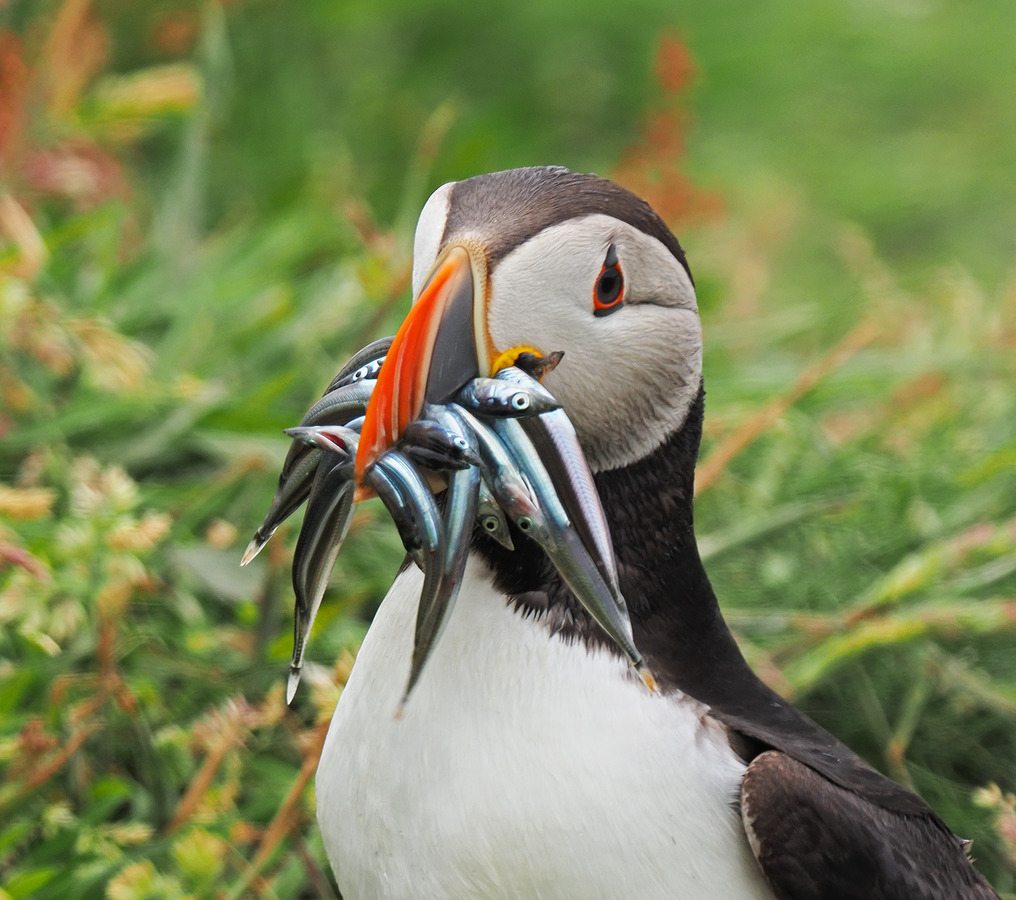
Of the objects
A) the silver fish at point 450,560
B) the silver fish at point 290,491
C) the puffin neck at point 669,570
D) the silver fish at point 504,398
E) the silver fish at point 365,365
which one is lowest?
the puffin neck at point 669,570

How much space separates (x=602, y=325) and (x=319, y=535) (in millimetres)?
432

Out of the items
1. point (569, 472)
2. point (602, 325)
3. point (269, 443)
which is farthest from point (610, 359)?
point (269, 443)

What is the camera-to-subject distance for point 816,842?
177cm

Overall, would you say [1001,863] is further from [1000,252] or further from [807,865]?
[1000,252]

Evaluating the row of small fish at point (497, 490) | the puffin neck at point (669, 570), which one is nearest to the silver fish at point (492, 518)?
the row of small fish at point (497, 490)

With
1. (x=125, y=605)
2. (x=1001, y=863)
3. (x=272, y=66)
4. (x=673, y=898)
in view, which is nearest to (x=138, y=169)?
(x=272, y=66)

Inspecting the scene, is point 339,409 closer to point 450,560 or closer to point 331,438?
point 331,438

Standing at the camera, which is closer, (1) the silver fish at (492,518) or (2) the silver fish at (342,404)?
(1) the silver fish at (492,518)

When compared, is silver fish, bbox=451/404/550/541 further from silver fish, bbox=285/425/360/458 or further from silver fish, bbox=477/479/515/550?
silver fish, bbox=285/425/360/458

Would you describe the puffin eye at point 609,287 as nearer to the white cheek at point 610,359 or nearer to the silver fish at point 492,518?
the white cheek at point 610,359

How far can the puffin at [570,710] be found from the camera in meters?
1.75

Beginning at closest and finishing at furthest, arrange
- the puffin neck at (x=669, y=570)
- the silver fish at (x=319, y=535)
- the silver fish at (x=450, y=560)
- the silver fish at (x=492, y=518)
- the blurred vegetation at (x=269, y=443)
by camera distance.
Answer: the silver fish at (x=450, y=560), the silver fish at (x=492, y=518), the silver fish at (x=319, y=535), the puffin neck at (x=669, y=570), the blurred vegetation at (x=269, y=443)

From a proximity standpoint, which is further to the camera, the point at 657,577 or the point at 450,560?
the point at 657,577

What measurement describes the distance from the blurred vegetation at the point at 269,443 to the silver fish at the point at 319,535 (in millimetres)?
304
